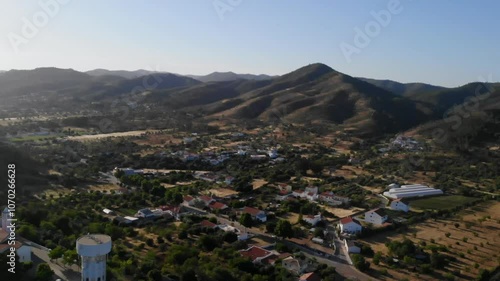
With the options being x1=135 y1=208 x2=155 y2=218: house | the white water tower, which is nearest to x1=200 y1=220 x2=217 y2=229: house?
x1=135 y1=208 x2=155 y2=218: house

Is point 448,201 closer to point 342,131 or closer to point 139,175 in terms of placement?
point 139,175

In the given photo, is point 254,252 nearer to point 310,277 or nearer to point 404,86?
point 310,277

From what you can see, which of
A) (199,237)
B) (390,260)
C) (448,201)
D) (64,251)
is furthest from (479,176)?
(64,251)

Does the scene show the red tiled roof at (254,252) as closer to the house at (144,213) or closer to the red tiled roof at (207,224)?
the red tiled roof at (207,224)

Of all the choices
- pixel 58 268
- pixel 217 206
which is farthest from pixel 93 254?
pixel 217 206

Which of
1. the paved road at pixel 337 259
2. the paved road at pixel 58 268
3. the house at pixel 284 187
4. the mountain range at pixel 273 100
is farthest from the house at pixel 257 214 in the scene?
the mountain range at pixel 273 100

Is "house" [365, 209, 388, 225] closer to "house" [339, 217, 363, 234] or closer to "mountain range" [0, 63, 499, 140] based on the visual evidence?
"house" [339, 217, 363, 234]
